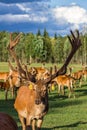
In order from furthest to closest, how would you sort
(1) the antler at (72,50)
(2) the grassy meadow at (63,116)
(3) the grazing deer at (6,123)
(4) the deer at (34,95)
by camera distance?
(2) the grassy meadow at (63,116) → (1) the antler at (72,50) → (4) the deer at (34,95) → (3) the grazing deer at (6,123)

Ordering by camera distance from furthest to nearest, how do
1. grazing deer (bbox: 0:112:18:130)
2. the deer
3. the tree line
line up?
the tree line, the deer, grazing deer (bbox: 0:112:18:130)

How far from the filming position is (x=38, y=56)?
12612 cm

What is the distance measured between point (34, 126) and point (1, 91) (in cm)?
1973

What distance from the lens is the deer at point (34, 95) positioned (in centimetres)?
1086

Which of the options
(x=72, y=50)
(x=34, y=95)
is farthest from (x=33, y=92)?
(x=72, y=50)

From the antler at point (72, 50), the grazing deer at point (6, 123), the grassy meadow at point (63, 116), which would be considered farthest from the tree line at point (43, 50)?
the grazing deer at point (6, 123)

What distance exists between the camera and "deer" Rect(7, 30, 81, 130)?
10859mm

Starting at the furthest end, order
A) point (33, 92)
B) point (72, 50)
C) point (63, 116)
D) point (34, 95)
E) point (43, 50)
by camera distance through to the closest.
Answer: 1. point (43, 50)
2. point (63, 116)
3. point (72, 50)
4. point (33, 92)
5. point (34, 95)

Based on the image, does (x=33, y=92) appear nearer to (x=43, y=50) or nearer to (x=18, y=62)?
(x=18, y=62)

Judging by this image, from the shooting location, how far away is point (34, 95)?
1119cm

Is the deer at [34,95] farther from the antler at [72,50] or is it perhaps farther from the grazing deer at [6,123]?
the grazing deer at [6,123]

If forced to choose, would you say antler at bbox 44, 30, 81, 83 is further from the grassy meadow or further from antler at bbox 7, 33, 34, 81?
the grassy meadow

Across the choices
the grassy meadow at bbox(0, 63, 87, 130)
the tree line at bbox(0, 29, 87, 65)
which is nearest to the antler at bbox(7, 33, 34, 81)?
the grassy meadow at bbox(0, 63, 87, 130)

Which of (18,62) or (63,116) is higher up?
(18,62)
